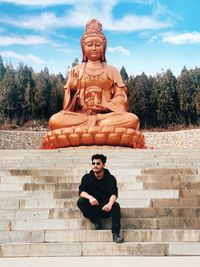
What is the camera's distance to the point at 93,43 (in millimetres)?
11805

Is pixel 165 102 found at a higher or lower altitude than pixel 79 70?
higher

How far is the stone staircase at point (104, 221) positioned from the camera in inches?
165

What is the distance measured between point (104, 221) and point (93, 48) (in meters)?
7.65

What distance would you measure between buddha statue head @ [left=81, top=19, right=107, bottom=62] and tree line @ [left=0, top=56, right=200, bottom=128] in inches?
615

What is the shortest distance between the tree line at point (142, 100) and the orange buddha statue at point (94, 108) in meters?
15.8

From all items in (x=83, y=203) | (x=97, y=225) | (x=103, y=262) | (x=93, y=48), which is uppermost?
(x=93, y=48)

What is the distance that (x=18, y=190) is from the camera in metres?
6.18

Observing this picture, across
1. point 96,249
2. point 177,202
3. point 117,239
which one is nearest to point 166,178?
point 177,202

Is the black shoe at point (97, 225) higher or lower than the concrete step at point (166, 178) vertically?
lower

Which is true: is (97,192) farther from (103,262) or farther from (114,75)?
(114,75)

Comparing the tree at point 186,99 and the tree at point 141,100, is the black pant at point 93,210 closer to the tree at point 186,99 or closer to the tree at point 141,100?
the tree at point 141,100

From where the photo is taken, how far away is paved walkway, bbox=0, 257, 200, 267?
12.2ft

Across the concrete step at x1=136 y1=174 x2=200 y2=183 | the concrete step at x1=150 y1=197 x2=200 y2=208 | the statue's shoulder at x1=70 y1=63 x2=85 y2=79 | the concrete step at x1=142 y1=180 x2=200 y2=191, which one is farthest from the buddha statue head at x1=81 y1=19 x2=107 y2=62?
the concrete step at x1=150 y1=197 x2=200 y2=208

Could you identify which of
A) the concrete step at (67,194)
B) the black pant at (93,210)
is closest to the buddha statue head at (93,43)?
the concrete step at (67,194)
